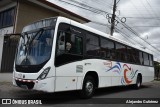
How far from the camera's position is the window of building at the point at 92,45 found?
10399 millimetres

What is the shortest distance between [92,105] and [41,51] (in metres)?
2.67

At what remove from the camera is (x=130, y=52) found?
15289mm

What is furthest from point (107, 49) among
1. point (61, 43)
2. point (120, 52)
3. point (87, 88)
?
point (61, 43)

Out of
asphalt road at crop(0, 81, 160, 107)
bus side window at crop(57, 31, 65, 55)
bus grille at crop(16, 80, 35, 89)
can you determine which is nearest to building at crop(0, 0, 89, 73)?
asphalt road at crop(0, 81, 160, 107)

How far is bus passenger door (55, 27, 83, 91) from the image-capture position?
27.9 ft

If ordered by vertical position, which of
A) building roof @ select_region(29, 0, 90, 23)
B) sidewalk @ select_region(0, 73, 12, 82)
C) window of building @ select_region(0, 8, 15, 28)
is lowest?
sidewalk @ select_region(0, 73, 12, 82)

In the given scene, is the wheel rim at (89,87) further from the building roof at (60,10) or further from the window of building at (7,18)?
the window of building at (7,18)

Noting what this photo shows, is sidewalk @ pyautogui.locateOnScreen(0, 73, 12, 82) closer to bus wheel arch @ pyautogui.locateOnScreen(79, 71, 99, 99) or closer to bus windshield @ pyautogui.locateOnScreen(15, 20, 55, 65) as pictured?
bus windshield @ pyautogui.locateOnScreen(15, 20, 55, 65)

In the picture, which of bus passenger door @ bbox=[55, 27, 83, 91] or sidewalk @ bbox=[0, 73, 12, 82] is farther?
sidewalk @ bbox=[0, 73, 12, 82]

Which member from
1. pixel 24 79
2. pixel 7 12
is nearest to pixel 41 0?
pixel 7 12

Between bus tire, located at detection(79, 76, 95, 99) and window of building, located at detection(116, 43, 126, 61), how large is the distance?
11.1ft

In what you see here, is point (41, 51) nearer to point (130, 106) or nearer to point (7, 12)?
point (130, 106)

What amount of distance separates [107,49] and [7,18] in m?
10.5

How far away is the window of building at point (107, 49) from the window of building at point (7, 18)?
29.5 feet
